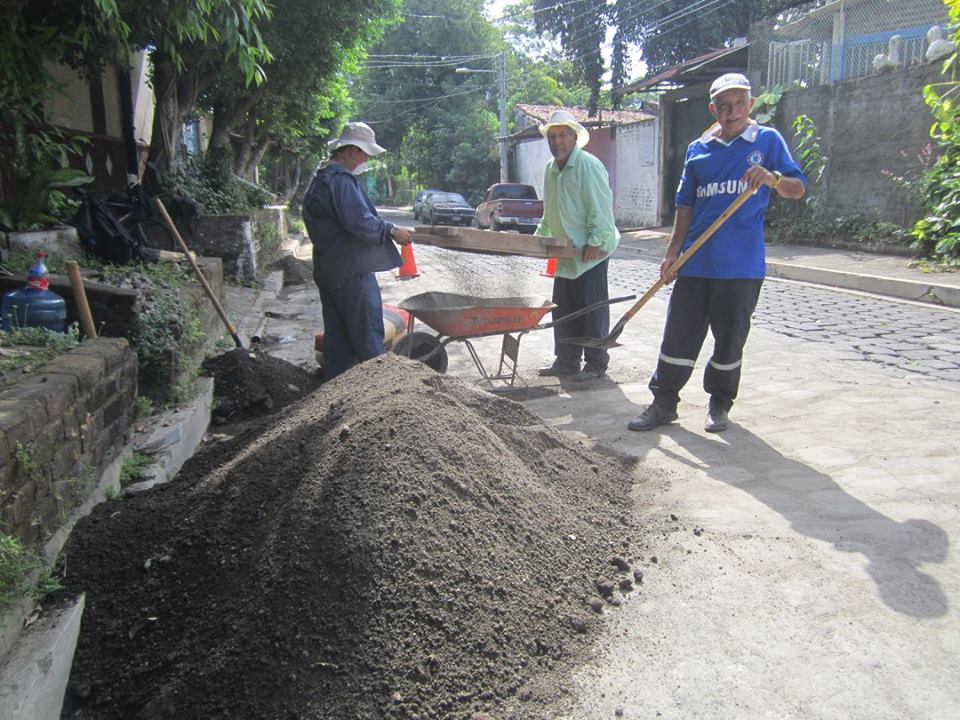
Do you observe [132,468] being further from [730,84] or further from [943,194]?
[943,194]

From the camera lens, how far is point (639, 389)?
19.9ft

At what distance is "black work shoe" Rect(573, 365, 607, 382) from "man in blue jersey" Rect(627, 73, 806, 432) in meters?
1.23

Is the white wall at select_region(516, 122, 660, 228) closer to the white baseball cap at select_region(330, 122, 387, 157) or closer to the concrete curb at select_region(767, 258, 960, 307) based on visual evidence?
the concrete curb at select_region(767, 258, 960, 307)

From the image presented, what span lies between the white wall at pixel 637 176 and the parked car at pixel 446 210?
23.6 feet

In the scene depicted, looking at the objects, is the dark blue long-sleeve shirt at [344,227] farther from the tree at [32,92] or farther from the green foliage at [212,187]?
the green foliage at [212,187]

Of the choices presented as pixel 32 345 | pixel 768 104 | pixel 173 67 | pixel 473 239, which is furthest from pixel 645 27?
pixel 32 345

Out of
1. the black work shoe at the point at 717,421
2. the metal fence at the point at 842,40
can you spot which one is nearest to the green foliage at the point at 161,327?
the black work shoe at the point at 717,421

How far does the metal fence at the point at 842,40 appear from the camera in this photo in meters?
15.3

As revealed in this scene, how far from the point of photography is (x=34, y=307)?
4277mm

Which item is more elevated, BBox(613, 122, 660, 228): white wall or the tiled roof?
the tiled roof

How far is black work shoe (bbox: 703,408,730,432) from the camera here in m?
4.91

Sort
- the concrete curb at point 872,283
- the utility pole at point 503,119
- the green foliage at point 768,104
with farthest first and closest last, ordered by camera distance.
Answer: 1. the utility pole at point 503,119
2. the green foliage at point 768,104
3. the concrete curb at point 872,283

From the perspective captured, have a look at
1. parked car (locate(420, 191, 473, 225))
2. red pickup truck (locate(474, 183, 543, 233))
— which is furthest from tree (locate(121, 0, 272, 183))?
parked car (locate(420, 191, 473, 225))

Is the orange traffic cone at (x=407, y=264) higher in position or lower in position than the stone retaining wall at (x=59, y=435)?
higher
